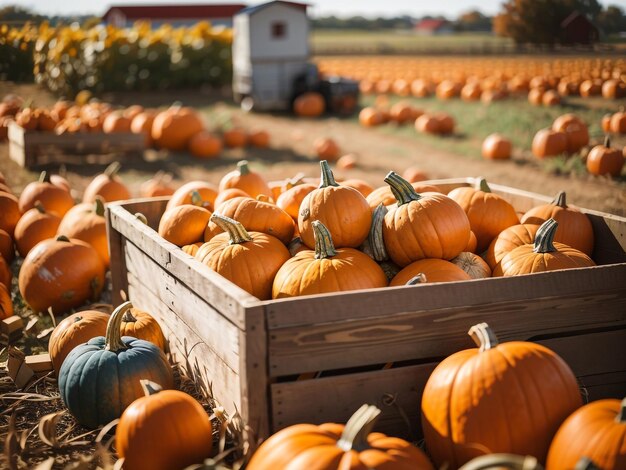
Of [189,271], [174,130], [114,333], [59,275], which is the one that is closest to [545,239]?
[189,271]

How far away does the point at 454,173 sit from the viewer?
341 inches

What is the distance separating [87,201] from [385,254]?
144 inches

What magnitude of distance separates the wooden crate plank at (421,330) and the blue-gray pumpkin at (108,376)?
758 mm

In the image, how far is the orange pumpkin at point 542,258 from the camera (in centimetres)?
292

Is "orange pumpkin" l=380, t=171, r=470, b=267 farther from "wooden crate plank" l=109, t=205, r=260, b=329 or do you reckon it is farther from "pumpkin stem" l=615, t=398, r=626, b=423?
"pumpkin stem" l=615, t=398, r=626, b=423

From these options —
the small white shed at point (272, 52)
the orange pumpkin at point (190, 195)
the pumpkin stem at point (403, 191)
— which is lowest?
the orange pumpkin at point (190, 195)

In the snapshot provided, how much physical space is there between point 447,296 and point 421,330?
17cm

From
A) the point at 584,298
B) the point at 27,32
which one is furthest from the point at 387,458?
the point at 27,32

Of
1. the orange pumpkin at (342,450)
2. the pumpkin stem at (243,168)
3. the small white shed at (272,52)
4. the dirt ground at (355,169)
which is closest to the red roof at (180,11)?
the small white shed at (272,52)

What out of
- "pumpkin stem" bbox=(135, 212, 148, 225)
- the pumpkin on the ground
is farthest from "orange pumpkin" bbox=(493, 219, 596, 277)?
"pumpkin stem" bbox=(135, 212, 148, 225)

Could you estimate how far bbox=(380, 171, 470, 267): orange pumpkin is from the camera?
2957 millimetres

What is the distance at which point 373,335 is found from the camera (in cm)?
247

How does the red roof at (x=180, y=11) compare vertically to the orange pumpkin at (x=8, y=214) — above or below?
above

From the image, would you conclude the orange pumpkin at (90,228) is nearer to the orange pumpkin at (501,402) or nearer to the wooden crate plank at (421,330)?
the wooden crate plank at (421,330)
